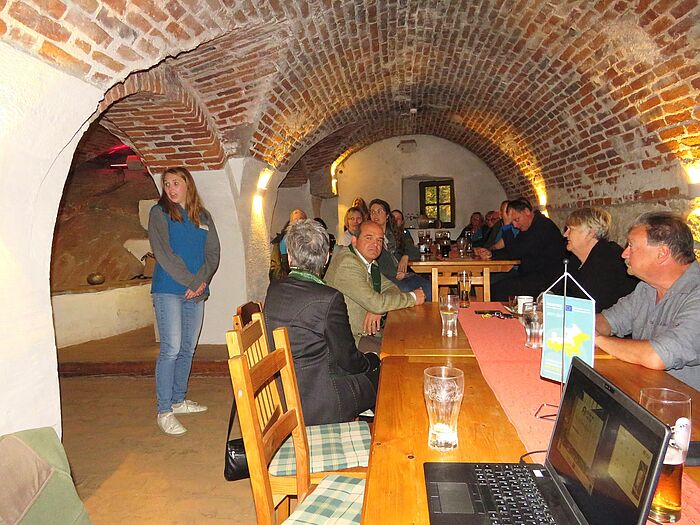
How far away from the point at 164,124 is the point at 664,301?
12.9ft

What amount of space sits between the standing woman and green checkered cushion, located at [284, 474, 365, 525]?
204 centimetres

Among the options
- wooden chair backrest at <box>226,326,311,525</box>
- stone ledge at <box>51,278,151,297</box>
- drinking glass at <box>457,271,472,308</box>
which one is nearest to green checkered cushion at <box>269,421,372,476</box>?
wooden chair backrest at <box>226,326,311,525</box>

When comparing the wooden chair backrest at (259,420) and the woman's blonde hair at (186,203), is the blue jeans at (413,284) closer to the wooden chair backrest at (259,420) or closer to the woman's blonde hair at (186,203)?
the woman's blonde hair at (186,203)

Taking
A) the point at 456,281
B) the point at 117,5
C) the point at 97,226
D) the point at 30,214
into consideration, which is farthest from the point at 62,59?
the point at 97,226

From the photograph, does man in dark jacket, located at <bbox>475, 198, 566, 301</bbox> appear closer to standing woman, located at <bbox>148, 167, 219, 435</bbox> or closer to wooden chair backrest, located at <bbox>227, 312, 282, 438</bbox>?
standing woman, located at <bbox>148, 167, 219, 435</bbox>

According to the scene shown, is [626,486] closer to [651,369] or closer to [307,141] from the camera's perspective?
[651,369]

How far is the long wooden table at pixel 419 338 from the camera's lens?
2.19 meters

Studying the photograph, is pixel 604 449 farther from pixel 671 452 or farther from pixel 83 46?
pixel 83 46

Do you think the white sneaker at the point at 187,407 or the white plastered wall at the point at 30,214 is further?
the white sneaker at the point at 187,407

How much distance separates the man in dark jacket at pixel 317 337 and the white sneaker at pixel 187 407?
6.11 ft

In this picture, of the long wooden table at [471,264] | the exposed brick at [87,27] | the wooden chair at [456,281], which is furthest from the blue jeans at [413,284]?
the exposed brick at [87,27]

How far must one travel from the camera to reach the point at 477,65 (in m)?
5.87

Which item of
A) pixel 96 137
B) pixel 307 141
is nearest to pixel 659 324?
pixel 307 141

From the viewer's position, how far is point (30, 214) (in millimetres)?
2197
